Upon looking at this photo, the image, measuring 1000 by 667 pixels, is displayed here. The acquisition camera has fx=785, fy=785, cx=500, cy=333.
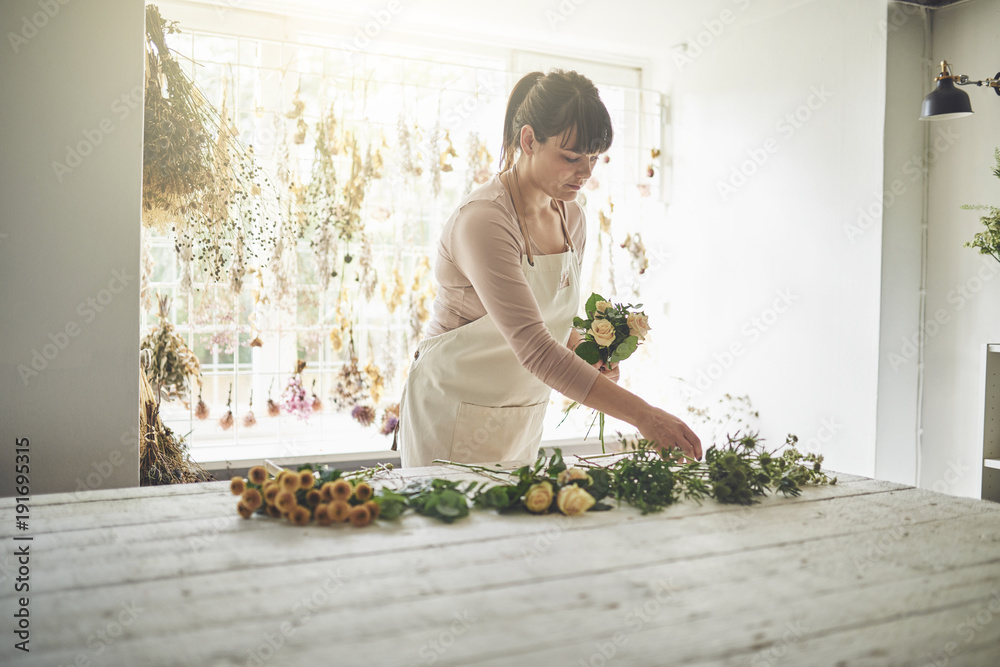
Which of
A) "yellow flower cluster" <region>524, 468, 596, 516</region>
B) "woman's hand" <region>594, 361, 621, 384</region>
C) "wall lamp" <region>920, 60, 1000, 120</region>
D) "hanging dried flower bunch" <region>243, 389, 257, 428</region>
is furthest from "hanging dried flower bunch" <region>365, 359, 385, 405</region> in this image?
"wall lamp" <region>920, 60, 1000, 120</region>

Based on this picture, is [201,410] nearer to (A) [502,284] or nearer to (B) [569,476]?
(A) [502,284]

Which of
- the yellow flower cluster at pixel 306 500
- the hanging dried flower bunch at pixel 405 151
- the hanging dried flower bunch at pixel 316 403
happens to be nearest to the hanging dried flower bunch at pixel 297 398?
the hanging dried flower bunch at pixel 316 403

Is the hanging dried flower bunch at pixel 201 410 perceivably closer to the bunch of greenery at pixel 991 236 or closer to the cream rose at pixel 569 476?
the cream rose at pixel 569 476

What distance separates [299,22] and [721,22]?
78.1 inches

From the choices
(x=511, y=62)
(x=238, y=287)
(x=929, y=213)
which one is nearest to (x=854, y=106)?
(x=929, y=213)

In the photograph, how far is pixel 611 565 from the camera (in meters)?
1.06

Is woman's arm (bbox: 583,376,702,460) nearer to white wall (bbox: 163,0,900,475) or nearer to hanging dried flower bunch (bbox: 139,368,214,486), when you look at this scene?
hanging dried flower bunch (bbox: 139,368,214,486)

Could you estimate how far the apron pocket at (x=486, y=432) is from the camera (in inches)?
79.6

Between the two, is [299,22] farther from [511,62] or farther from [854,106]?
[854,106]

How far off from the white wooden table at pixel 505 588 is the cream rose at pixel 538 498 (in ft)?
0.14

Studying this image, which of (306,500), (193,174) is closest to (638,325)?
(306,500)

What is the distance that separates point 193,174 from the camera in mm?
2639

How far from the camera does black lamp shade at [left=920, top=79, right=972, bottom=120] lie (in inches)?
101

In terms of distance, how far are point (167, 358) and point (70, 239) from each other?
0.89 metres
